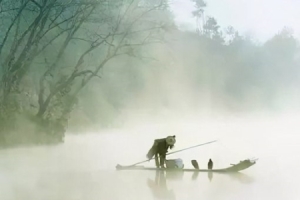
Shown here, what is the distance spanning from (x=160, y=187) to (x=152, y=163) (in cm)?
21

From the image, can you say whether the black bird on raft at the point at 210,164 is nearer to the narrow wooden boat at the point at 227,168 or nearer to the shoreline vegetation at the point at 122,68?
the narrow wooden boat at the point at 227,168

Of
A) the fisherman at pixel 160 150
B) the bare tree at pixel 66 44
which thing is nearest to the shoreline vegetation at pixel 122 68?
the bare tree at pixel 66 44

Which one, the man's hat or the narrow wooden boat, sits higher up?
the man's hat

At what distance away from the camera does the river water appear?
100.0 inches

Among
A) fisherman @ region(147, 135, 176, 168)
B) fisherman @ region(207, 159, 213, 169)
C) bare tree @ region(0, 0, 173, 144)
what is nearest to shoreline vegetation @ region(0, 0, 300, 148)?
→ bare tree @ region(0, 0, 173, 144)

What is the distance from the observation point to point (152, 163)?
2734mm

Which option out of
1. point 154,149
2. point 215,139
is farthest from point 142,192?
point 215,139

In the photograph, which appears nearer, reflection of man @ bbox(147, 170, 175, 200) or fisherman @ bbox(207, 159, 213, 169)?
reflection of man @ bbox(147, 170, 175, 200)

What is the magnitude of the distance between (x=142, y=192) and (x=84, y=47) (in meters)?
0.92

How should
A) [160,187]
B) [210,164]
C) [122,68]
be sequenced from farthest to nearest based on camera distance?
[122,68], [210,164], [160,187]

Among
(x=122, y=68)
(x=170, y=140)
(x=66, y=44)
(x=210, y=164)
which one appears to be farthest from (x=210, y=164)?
(x=66, y=44)

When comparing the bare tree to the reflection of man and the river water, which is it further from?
the reflection of man

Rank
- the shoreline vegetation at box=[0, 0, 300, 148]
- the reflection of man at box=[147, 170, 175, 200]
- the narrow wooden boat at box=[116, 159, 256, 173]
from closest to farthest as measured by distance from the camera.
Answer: the reflection of man at box=[147, 170, 175, 200], the narrow wooden boat at box=[116, 159, 256, 173], the shoreline vegetation at box=[0, 0, 300, 148]

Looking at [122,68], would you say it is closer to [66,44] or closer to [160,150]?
[66,44]
